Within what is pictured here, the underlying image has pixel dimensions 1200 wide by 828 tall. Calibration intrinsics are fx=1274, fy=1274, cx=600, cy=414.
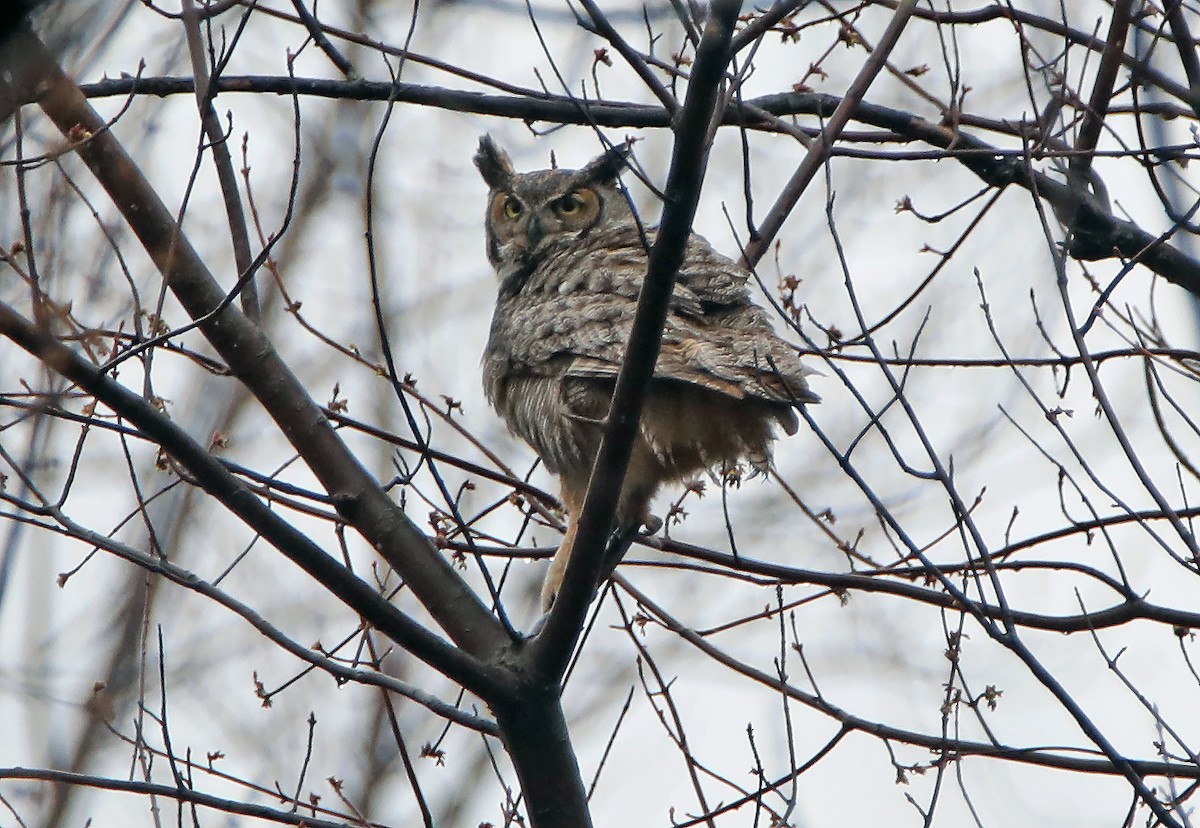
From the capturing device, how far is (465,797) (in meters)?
6.78

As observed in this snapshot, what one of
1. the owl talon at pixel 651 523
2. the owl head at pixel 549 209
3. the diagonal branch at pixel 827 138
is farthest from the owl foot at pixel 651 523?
the owl head at pixel 549 209

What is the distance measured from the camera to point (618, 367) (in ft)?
11.1

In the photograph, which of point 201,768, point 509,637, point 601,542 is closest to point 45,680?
point 201,768

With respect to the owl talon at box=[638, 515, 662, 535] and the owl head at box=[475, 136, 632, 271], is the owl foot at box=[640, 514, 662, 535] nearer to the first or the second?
the owl talon at box=[638, 515, 662, 535]

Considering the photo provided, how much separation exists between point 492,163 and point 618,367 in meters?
1.98

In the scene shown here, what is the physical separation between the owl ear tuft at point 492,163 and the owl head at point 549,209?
0.29ft

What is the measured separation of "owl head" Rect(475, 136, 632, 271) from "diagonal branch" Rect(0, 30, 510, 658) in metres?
1.80

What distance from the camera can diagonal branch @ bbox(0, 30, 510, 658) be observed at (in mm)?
2820

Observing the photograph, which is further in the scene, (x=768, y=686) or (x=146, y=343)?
(x=768, y=686)

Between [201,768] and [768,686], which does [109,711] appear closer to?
[201,768]

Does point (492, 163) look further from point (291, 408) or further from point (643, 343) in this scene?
point (643, 343)

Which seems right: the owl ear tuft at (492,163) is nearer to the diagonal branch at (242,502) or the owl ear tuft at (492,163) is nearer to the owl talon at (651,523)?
the owl talon at (651,523)

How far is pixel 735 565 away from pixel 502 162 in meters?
2.31

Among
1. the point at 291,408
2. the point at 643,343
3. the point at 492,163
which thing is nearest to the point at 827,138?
the point at 643,343
